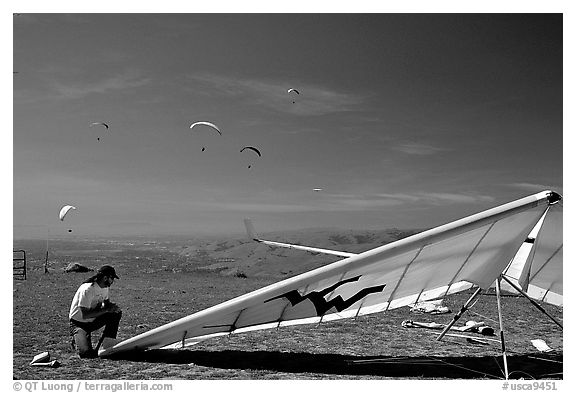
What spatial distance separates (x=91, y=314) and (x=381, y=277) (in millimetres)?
2190

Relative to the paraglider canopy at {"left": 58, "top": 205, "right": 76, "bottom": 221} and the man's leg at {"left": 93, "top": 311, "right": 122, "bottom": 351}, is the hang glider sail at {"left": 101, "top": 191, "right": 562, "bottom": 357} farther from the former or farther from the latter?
the paraglider canopy at {"left": 58, "top": 205, "right": 76, "bottom": 221}

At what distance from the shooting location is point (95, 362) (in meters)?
3.62

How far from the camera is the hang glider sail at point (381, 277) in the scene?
3.06 metres

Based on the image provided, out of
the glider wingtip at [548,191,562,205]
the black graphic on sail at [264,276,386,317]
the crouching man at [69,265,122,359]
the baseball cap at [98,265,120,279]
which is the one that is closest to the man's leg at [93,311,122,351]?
the crouching man at [69,265,122,359]

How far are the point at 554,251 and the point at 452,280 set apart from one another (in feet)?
3.36

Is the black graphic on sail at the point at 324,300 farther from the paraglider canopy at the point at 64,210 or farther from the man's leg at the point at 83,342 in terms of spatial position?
the paraglider canopy at the point at 64,210

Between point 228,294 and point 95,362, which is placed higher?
point 228,294

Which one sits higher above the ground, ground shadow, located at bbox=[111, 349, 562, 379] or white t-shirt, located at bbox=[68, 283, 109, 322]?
white t-shirt, located at bbox=[68, 283, 109, 322]

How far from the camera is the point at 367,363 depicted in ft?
12.4

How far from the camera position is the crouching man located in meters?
3.69
